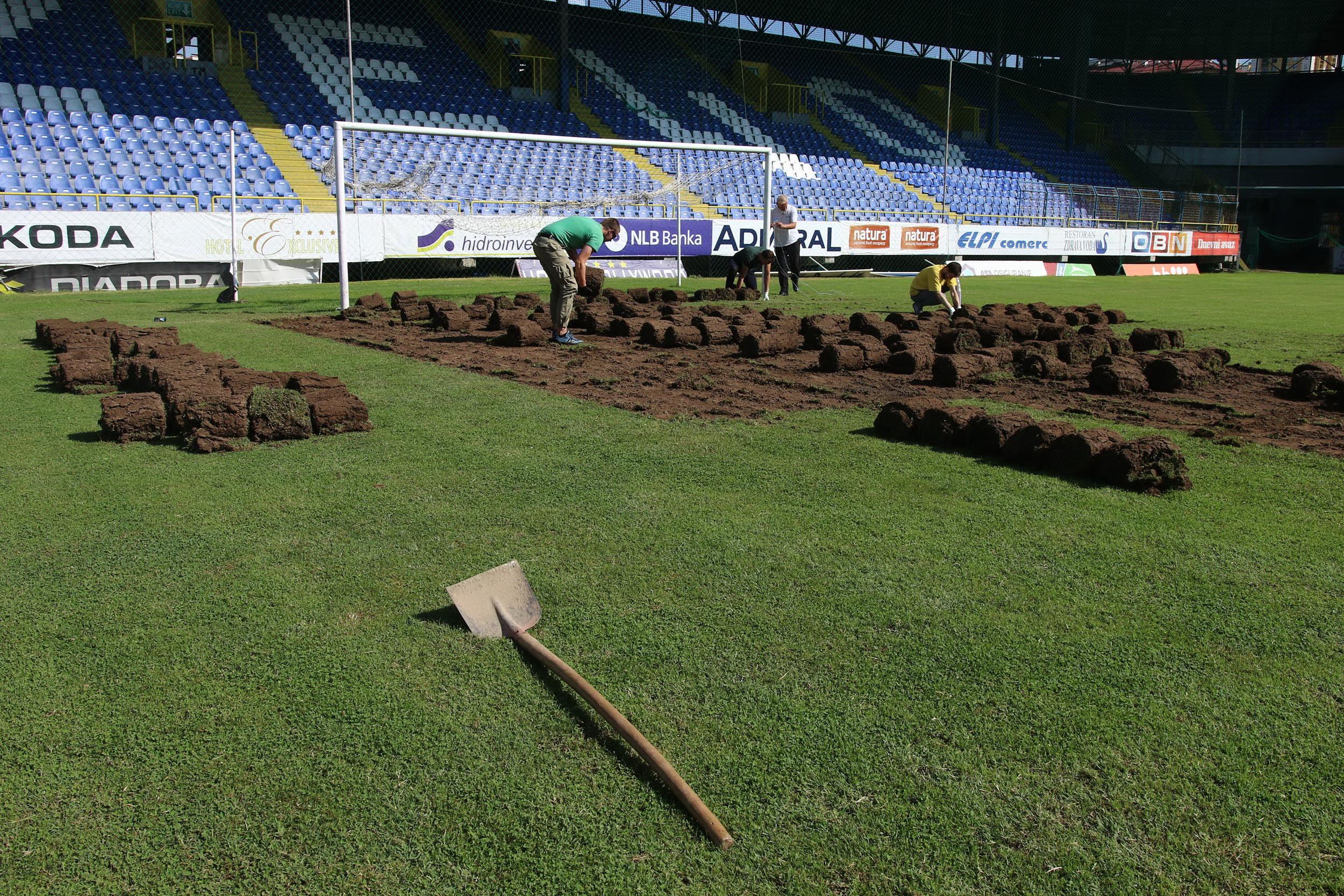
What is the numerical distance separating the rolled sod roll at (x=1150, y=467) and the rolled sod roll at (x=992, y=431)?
0.69 metres

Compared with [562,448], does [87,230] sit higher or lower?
higher

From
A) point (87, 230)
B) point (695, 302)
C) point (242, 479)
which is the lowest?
point (242, 479)

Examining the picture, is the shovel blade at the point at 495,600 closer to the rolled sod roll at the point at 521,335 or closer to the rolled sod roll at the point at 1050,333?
the rolled sod roll at the point at 521,335

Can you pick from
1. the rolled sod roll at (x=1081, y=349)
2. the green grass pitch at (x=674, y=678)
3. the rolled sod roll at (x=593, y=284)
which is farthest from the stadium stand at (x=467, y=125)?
the green grass pitch at (x=674, y=678)

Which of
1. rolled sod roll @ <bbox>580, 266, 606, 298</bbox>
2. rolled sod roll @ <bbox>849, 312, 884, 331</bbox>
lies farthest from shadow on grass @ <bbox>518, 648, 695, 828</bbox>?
rolled sod roll @ <bbox>580, 266, 606, 298</bbox>

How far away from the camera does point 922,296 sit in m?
14.4

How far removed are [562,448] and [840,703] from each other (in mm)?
3767

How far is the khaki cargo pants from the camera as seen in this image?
11.2 meters

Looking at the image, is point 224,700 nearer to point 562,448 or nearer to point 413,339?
point 562,448

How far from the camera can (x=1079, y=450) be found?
5961mm

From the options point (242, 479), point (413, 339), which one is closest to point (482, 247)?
point (413, 339)

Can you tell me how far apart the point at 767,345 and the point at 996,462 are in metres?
5.03

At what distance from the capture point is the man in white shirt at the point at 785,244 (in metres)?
18.9

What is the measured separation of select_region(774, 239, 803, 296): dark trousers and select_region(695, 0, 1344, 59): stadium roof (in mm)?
19668
